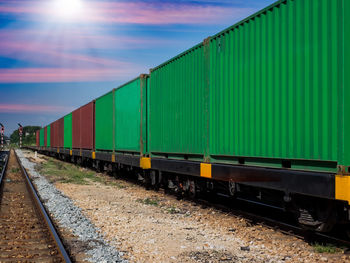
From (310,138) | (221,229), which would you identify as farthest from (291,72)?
(221,229)

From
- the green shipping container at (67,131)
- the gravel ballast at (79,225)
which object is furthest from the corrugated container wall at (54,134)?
the gravel ballast at (79,225)

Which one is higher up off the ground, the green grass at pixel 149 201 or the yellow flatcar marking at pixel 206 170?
the yellow flatcar marking at pixel 206 170

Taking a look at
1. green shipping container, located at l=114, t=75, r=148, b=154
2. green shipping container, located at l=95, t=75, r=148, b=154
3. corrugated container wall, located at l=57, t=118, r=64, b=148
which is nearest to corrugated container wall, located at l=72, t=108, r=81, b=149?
green shipping container, located at l=95, t=75, r=148, b=154

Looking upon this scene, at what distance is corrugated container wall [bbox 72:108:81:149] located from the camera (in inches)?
915

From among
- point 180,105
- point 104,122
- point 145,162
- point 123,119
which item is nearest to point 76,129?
point 104,122

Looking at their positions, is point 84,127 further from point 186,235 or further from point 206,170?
point 186,235

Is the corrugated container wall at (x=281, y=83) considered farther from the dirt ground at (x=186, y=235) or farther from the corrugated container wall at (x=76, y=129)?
the corrugated container wall at (x=76, y=129)

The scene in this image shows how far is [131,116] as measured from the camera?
13.1m

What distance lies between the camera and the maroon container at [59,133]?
3106 cm

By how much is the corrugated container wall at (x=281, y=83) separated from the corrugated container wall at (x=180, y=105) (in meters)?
0.64

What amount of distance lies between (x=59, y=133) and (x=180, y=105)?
2537 centimetres

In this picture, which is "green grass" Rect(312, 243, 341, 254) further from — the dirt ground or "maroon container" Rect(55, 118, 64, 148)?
"maroon container" Rect(55, 118, 64, 148)

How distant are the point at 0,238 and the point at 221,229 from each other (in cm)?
373

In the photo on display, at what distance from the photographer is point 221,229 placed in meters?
6.97
